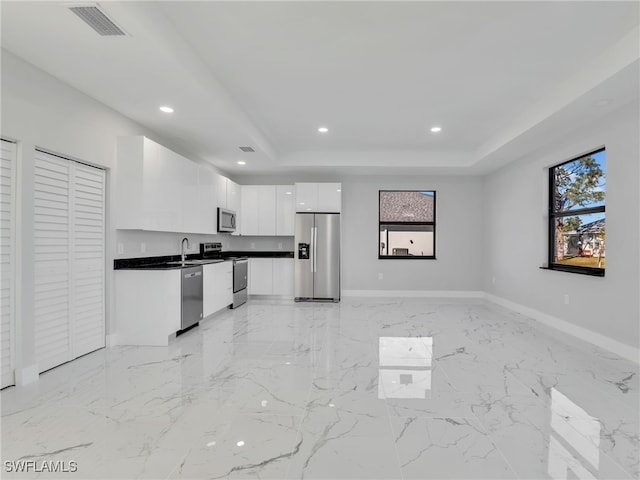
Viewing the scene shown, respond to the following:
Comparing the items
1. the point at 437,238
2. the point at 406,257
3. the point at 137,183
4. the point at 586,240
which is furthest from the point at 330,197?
the point at 586,240

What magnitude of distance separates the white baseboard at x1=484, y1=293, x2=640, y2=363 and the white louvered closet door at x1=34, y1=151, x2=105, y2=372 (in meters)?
5.11

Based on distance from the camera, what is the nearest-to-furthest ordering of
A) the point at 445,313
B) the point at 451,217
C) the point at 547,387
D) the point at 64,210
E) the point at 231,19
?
the point at 231,19, the point at 547,387, the point at 64,210, the point at 445,313, the point at 451,217

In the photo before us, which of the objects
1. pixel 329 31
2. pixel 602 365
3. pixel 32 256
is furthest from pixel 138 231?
pixel 602 365

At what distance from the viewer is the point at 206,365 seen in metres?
3.04

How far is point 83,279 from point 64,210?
657 mm

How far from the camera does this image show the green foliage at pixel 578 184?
393 centimetres

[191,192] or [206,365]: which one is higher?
[191,192]

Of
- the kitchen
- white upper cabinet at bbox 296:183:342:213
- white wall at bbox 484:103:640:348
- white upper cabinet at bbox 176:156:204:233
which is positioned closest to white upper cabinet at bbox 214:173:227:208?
the kitchen

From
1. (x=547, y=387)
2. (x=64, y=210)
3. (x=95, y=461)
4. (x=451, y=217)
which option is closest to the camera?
(x=95, y=461)

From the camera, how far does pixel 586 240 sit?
408 cm

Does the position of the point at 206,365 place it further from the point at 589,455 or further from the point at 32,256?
the point at 589,455

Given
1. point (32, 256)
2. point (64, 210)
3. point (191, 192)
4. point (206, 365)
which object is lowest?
point (206, 365)

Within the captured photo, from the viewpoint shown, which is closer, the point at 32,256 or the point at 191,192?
the point at 32,256

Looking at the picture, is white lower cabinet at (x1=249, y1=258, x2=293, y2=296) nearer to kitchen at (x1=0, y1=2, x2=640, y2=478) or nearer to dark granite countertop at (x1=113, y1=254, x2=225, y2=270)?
kitchen at (x1=0, y1=2, x2=640, y2=478)
